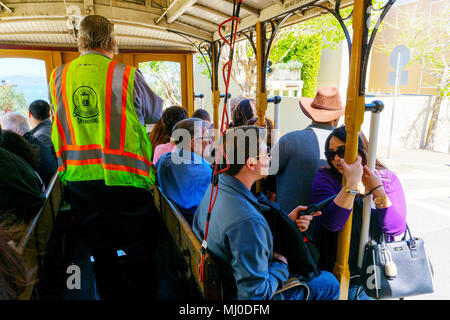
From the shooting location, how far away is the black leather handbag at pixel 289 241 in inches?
66.5

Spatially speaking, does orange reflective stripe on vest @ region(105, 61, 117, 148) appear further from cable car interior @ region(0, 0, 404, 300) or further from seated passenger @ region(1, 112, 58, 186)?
seated passenger @ region(1, 112, 58, 186)

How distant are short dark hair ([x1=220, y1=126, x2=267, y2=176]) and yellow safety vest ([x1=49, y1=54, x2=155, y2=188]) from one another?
0.72 metres

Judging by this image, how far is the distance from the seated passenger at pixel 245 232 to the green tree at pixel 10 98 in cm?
547

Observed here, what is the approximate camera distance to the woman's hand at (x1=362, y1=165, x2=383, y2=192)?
1984 mm

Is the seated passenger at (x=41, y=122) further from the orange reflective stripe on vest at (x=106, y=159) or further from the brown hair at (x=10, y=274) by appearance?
the brown hair at (x=10, y=274)

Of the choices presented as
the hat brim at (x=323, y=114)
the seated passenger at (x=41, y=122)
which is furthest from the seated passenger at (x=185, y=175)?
the seated passenger at (x=41, y=122)

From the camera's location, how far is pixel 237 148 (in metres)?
1.69

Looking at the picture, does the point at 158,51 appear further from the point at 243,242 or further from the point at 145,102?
the point at 243,242

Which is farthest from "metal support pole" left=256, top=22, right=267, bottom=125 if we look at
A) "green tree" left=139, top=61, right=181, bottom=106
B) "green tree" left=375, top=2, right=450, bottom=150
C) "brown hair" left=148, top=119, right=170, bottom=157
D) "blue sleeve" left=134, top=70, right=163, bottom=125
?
"green tree" left=375, top=2, right=450, bottom=150

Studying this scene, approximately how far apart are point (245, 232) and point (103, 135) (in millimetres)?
1211

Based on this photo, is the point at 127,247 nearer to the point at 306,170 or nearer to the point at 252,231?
the point at 252,231

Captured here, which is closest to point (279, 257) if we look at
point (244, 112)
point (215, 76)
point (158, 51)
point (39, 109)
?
point (244, 112)

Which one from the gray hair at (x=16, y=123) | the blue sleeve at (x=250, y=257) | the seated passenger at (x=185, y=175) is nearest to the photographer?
the blue sleeve at (x=250, y=257)

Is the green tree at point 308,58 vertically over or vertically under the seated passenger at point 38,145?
over
